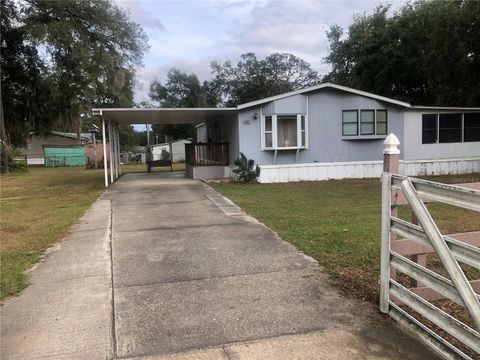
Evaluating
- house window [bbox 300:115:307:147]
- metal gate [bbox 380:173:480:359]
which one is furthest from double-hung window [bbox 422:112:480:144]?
metal gate [bbox 380:173:480:359]

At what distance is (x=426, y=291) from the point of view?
368 cm

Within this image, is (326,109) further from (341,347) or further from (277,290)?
(341,347)

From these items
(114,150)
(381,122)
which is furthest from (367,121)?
(114,150)

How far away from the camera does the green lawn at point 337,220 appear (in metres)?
4.82

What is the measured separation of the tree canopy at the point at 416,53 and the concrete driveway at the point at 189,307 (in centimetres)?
1692

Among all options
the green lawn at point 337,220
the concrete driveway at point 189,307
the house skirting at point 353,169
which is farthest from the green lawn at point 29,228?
the house skirting at point 353,169

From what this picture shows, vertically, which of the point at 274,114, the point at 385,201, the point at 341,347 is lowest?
the point at 341,347

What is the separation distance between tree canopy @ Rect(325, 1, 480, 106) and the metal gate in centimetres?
1737

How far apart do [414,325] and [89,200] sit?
1028 cm

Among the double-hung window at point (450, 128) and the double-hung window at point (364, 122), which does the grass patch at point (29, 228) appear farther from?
the double-hung window at point (450, 128)

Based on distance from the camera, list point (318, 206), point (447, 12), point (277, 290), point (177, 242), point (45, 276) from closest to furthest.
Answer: point (277, 290) < point (45, 276) < point (177, 242) < point (318, 206) < point (447, 12)

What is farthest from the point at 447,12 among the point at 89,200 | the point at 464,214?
the point at 89,200

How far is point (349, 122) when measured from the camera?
56.5 ft

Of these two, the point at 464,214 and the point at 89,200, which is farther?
the point at 89,200
